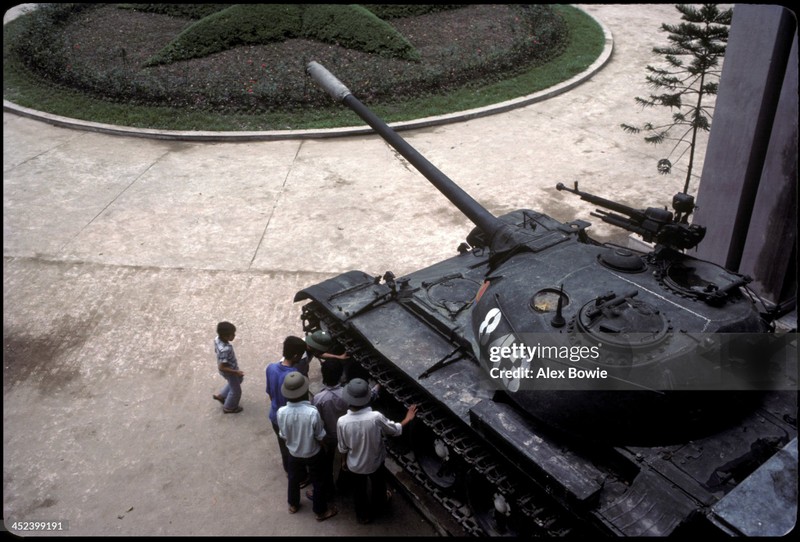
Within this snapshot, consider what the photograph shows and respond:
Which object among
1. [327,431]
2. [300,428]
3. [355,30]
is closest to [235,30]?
[355,30]

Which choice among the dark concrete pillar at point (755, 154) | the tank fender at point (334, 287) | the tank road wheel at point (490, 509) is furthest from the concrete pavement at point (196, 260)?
the dark concrete pillar at point (755, 154)

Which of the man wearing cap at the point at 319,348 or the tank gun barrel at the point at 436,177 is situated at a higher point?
the tank gun barrel at the point at 436,177

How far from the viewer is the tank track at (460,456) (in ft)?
17.5

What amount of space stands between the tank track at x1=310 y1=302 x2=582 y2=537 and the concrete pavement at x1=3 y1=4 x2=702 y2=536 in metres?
0.45

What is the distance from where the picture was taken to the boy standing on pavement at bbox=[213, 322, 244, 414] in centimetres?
739

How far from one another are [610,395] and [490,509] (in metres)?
1.78

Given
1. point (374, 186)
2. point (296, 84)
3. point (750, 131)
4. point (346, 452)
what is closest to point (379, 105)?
point (296, 84)

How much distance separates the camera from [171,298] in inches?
384

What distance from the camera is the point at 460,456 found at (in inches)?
241

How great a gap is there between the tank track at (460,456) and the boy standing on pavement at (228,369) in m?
0.96

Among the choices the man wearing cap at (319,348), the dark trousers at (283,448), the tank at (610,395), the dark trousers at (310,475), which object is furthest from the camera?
the man wearing cap at (319,348)

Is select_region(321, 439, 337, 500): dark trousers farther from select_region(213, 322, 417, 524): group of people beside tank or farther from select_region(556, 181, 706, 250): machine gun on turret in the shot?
select_region(556, 181, 706, 250): machine gun on turret

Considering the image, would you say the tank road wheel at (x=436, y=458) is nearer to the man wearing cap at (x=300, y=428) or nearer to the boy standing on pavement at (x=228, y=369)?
the man wearing cap at (x=300, y=428)

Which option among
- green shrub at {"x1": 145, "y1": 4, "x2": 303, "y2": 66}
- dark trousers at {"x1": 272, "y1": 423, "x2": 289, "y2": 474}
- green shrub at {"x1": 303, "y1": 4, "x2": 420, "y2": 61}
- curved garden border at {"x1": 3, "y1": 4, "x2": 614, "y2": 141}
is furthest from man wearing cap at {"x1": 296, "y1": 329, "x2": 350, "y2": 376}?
green shrub at {"x1": 145, "y1": 4, "x2": 303, "y2": 66}
